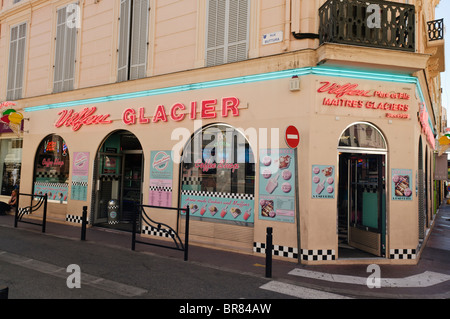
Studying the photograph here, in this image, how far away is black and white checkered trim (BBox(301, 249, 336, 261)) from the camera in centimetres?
689

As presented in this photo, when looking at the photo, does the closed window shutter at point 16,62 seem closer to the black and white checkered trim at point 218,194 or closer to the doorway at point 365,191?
the black and white checkered trim at point 218,194

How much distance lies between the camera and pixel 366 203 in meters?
7.96

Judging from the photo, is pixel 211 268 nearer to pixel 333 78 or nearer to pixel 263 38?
pixel 333 78

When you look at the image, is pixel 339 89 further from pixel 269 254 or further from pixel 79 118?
pixel 79 118

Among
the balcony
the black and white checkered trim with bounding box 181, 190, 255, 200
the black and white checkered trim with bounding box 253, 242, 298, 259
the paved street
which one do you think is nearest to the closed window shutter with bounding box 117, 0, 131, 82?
the black and white checkered trim with bounding box 181, 190, 255, 200

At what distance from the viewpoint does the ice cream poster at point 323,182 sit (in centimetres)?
705

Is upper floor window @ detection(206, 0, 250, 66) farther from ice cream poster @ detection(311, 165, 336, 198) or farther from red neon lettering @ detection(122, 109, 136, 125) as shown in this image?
ice cream poster @ detection(311, 165, 336, 198)

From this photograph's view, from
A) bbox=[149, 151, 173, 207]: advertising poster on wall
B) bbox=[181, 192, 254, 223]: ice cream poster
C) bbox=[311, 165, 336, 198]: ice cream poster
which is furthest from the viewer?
bbox=[149, 151, 173, 207]: advertising poster on wall

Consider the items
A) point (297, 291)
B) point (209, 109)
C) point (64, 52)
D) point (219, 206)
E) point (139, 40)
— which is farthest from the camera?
point (64, 52)

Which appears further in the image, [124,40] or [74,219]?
[74,219]

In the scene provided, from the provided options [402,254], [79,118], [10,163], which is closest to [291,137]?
[402,254]

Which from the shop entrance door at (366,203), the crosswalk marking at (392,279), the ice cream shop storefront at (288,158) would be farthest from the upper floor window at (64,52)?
the crosswalk marking at (392,279)

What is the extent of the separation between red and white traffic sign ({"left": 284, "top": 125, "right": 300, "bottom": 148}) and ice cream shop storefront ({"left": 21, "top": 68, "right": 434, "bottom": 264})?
0.04 m

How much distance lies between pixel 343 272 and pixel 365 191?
96.1 inches
